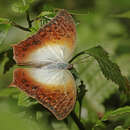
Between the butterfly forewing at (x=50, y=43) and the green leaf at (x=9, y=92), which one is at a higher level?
the butterfly forewing at (x=50, y=43)

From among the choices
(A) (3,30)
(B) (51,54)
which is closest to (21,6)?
(A) (3,30)

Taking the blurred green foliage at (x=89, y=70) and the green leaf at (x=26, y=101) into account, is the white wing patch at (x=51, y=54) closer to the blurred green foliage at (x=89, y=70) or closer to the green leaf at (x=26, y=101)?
the blurred green foliage at (x=89, y=70)

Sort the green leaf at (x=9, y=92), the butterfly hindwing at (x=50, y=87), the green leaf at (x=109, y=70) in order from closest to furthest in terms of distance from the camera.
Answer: the butterfly hindwing at (x=50, y=87) < the green leaf at (x=109, y=70) < the green leaf at (x=9, y=92)

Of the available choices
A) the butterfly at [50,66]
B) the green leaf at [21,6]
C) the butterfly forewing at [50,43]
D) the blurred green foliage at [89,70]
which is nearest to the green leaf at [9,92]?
the blurred green foliage at [89,70]

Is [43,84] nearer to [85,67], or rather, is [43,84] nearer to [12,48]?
[12,48]

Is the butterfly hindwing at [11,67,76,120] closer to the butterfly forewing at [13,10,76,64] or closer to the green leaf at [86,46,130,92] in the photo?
the butterfly forewing at [13,10,76,64]

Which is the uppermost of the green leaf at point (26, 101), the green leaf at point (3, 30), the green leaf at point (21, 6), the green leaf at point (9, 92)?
the green leaf at point (21, 6)
